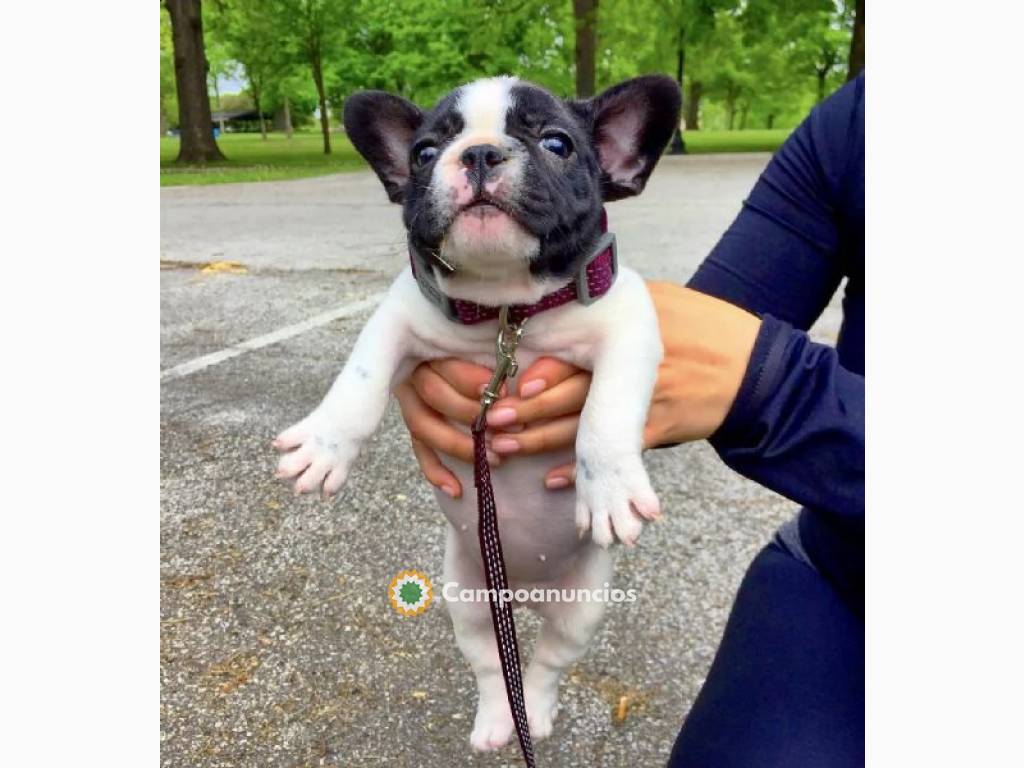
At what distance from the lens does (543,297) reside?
1255 millimetres

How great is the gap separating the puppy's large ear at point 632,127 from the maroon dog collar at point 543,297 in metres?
0.14

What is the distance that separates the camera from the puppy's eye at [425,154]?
4.03 ft

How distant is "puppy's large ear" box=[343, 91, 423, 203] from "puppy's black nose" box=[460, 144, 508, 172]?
0.21m

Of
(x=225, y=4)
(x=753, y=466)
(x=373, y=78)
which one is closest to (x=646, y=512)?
(x=753, y=466)

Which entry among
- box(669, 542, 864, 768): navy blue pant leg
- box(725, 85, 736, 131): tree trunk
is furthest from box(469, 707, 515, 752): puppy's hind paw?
box(725, 85, 736, 131): tree trunk

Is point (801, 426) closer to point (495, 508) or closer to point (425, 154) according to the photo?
point (495, 508)

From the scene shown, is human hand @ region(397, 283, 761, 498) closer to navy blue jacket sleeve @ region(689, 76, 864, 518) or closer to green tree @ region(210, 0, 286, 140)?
navy blue jacket sleeve @ region(689, 76, 864, 518)

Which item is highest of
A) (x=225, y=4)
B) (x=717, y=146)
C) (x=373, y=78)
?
(x=225, y=4)

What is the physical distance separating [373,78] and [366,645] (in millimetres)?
21951

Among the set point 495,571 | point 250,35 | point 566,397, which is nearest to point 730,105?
point 250,35

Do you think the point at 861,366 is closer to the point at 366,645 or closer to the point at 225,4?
the point at 366,645

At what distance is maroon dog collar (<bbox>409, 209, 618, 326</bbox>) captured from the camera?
49.6 inches

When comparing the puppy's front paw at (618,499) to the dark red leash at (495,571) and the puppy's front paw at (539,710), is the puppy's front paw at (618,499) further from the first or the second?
the puppy's front paw at (539,710)

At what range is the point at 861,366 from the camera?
5.62 ft
